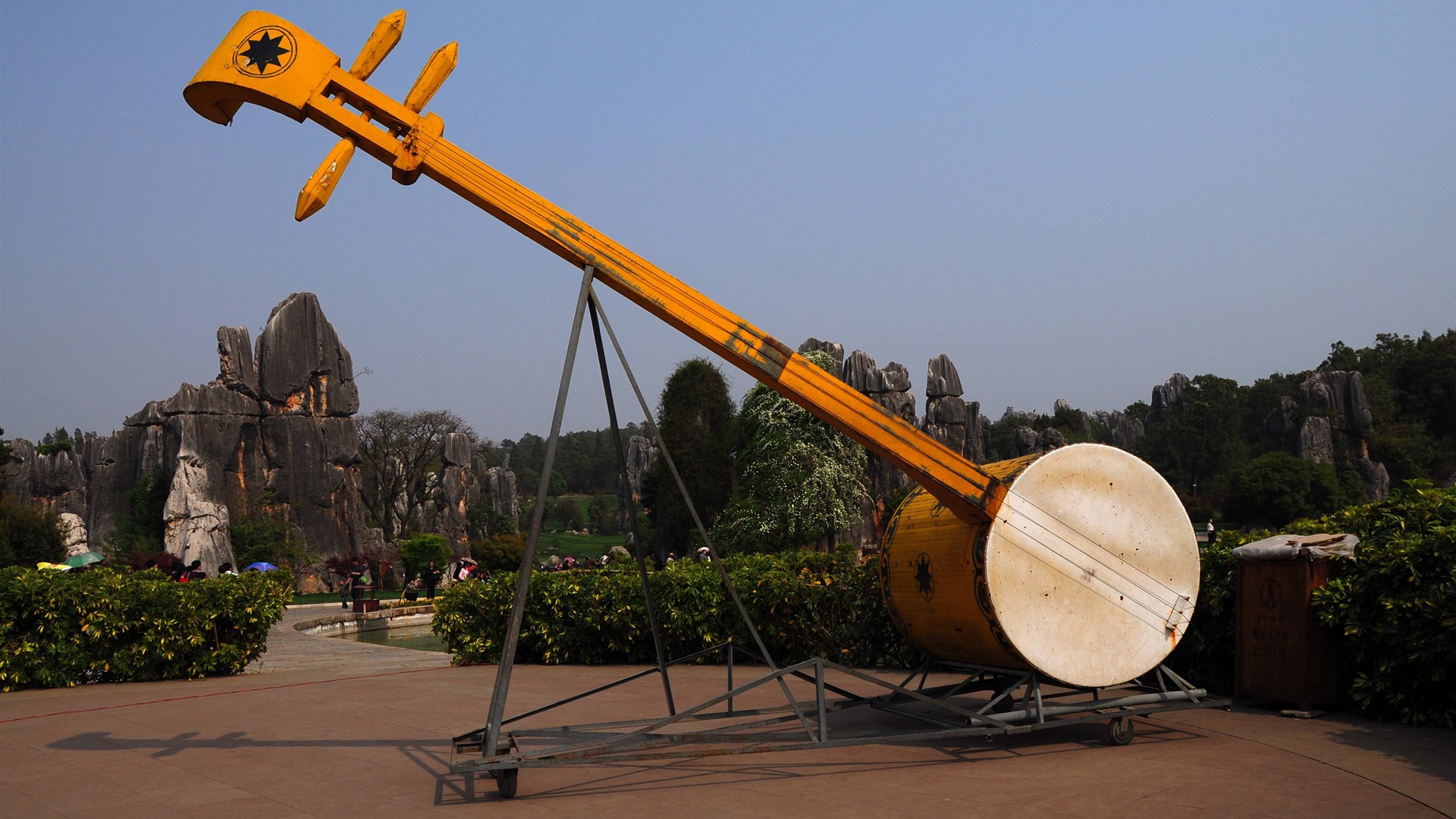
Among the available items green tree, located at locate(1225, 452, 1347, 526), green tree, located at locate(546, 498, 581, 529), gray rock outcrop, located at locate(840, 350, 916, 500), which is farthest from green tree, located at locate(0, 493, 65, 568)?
green tree, located at locate(546, 498, 581, 529)

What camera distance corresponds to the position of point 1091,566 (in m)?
6.94

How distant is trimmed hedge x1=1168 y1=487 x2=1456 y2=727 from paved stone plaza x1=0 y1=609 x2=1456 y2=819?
0.29 metres

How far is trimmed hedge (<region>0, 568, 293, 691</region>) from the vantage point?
10.9m

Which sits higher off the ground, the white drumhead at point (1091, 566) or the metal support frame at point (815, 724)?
the white drumhead at point (1091, 566)

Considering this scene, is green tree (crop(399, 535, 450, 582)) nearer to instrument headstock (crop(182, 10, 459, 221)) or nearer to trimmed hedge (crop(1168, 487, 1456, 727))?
instrument headstock (crop(182, 10, 459, 221))

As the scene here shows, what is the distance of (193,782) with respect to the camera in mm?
6305

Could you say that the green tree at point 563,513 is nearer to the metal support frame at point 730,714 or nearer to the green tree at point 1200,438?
the green tree at point 1200,438

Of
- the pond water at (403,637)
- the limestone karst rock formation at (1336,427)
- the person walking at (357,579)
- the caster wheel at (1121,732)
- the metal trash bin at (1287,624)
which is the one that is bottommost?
the pond water at (403,637)

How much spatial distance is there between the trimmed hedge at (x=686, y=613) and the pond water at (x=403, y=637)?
5834 millimetres

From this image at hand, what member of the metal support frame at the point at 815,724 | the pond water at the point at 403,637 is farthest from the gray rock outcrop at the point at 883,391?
the metal support frame at the point at 815,724

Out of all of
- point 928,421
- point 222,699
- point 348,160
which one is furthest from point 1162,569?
point 928,421

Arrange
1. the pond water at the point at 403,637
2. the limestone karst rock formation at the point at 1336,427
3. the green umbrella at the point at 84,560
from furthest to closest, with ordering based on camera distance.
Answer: the limestone karst rock formation at the point at 1336,427, the green umbrella at the point at 84,560, the pond water at the point at 403,637

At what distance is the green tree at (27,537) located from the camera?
1254 inches

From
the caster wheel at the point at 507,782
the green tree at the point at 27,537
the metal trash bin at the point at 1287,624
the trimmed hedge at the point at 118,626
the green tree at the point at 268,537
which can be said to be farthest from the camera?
the green tree at the point at 268,537
